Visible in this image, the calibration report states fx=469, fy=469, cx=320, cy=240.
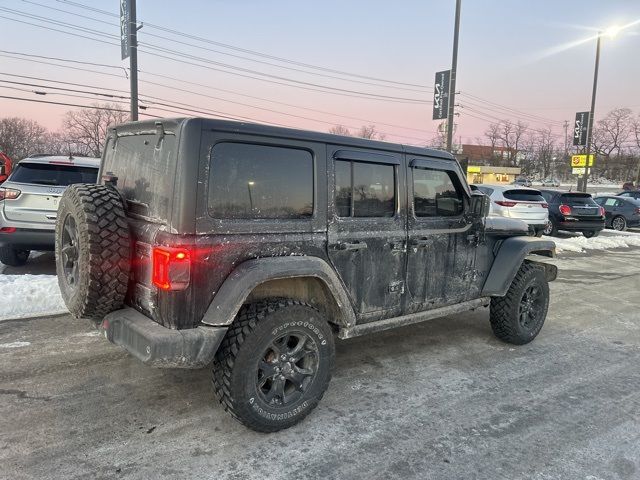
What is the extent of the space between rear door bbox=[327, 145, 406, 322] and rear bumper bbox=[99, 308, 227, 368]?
1.06 metres

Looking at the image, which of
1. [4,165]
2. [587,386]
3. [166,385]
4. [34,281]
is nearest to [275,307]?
[166,385]

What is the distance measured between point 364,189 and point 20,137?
7699 cm

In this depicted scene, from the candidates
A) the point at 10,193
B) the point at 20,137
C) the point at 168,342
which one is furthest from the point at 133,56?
the point at 20,137

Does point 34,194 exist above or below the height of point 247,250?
above

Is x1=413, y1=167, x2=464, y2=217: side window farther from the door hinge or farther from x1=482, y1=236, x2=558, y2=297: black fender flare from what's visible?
x1=482, y1=236, x2=558, y2=297: black fender flare

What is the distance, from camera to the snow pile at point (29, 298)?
5.33 m

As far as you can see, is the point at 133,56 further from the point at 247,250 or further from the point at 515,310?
the point at 515,310

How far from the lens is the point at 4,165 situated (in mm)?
14117

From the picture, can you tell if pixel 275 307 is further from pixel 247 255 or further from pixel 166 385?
pixel 166 385

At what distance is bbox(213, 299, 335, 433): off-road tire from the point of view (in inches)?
112

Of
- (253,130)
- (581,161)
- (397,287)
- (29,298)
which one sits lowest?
(29,298)

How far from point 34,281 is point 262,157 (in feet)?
14.5

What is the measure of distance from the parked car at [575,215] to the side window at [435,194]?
482 inches

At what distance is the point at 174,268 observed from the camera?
8.79 feet
